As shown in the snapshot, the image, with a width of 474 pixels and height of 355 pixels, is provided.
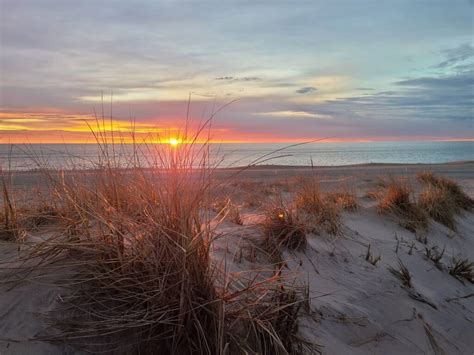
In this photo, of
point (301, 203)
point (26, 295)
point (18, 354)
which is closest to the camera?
point (18, 354)

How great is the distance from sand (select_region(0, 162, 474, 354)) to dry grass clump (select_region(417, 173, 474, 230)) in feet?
4.24

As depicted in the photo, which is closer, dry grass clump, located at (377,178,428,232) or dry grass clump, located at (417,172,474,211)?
dry grass clump, located at (377,178,428,232)

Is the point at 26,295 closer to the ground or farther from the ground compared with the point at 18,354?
farther from the ground

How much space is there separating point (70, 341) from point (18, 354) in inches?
9.0

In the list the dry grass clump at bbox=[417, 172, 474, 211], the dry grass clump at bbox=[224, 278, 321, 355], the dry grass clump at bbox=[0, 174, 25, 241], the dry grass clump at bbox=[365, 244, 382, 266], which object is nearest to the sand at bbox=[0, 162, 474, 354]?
the dry grass clump at bbox=[365, 244, 382, 266]

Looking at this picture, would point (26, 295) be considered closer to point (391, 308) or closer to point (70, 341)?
point (70, 341)

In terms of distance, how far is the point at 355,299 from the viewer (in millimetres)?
3432

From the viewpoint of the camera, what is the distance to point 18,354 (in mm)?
2021

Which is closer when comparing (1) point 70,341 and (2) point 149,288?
(1) point 70,341

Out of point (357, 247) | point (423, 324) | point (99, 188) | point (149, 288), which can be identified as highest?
point (99, 188)

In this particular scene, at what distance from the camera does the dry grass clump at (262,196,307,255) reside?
3798mm

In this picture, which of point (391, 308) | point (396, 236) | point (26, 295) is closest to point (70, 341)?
point (26, 295)

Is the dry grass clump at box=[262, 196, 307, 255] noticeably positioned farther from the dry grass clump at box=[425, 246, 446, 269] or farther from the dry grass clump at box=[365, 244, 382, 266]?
the dry grass clump at box=[425, 246, 446, 269]

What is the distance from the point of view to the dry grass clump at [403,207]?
19.2 ft
